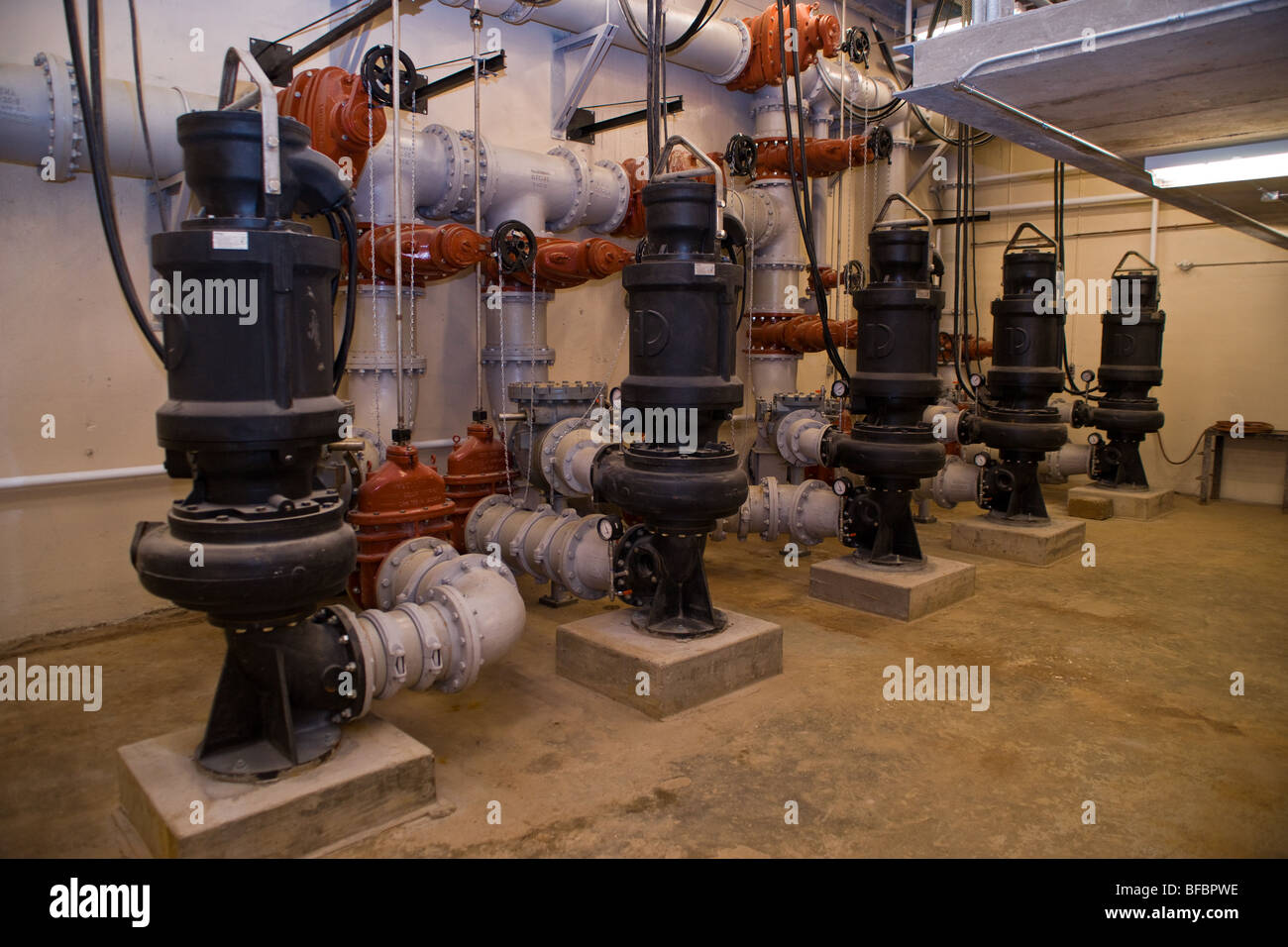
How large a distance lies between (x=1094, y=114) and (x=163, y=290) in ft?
6.97

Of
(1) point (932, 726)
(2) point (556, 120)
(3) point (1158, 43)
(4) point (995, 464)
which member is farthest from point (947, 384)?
(3) point (1158, 43)

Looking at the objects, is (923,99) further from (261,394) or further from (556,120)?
(556,120)

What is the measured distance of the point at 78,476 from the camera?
3631 millimetres

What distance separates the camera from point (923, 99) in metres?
1.85

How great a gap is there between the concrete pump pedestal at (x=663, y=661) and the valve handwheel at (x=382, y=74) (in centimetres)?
221

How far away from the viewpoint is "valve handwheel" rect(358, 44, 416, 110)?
341 cm

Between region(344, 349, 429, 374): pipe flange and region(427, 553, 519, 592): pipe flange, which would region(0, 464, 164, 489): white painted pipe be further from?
region(427, 553, 519, 592): pipe flange

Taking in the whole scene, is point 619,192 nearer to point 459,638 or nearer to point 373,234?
point 373,234

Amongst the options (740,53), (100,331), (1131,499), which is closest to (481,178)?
(100,331)

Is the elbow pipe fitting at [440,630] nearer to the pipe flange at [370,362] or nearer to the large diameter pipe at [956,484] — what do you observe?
the pipe flange at [370,362]

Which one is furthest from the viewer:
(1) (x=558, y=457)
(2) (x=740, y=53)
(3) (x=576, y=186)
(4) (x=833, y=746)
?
(2) (x=740, y=53)

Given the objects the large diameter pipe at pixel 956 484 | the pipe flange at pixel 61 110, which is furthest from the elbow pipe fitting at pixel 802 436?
the pipe flange at pixel 61 110

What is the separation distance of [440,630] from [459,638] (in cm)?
6

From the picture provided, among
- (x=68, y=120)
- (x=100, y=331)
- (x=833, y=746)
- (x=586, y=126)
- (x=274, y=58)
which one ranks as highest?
(x=586, y=126)
